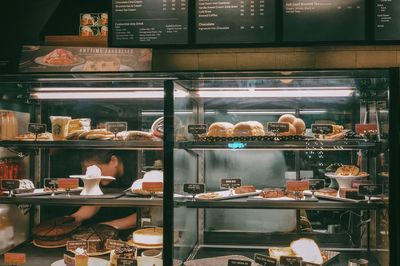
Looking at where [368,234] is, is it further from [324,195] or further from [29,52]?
[29,52]

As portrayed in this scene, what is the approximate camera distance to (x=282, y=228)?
11.2ft

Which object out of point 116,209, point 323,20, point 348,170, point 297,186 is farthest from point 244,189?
point 323,20

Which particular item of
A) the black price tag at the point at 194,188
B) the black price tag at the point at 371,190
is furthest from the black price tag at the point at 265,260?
the black price tag at the point at 371,190

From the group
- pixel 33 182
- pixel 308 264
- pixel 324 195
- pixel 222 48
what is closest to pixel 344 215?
pixel 324 195

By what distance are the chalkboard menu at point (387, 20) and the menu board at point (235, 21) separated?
0.78 metres

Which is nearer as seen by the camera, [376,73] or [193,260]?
[376,73]

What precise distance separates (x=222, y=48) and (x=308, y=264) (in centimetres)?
175

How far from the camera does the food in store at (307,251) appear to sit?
9.39 ft

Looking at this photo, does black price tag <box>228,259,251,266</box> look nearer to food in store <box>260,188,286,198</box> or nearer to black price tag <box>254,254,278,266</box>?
black price tag <box>254,254,278,266</box>

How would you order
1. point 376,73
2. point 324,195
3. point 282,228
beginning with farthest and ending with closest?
point 282,228, point 324,195, point 376,73

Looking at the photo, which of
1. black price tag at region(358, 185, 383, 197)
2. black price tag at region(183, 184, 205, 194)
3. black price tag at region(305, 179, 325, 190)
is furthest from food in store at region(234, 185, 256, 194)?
black price tag at region(358, 185, 383, 197)

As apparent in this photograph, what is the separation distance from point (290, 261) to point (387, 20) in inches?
75.2

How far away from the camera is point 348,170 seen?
3.16m

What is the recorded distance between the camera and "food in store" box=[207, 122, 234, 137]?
10.3 ft
